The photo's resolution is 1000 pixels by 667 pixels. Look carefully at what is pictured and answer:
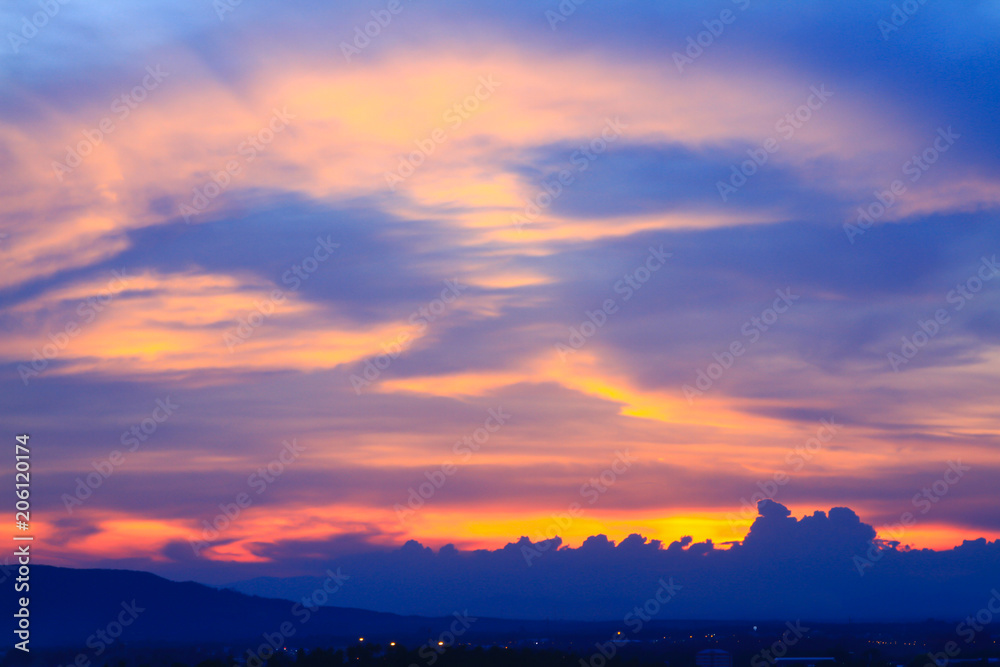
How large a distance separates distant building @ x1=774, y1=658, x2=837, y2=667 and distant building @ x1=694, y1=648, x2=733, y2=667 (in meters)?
10.0

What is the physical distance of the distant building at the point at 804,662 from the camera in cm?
15406

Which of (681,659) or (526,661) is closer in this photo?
(526,661)

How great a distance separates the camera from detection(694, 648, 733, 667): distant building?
151875 millimetres

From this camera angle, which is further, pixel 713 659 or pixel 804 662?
pixel 804 662

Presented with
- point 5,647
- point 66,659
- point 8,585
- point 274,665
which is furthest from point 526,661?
point 5,647

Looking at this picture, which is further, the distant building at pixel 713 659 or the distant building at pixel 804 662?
the distant building at pixel 804 662

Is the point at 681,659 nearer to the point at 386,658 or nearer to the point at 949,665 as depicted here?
the point at 949,665

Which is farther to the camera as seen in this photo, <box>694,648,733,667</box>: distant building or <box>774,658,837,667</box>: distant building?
<box>774,658,837,667</box>: distant building

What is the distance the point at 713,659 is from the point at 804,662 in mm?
18815

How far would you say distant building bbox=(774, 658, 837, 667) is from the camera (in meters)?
154

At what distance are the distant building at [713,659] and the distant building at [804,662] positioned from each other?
10.0 meters

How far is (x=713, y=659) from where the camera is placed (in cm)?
15325

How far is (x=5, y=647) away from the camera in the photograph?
190125 mm

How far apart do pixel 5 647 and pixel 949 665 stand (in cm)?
15271
